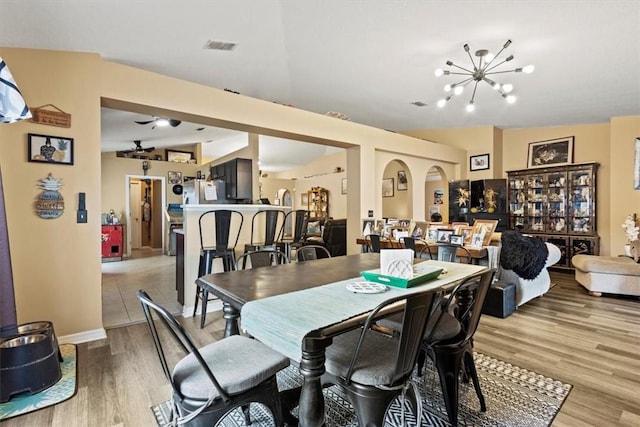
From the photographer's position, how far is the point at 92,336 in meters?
2.95

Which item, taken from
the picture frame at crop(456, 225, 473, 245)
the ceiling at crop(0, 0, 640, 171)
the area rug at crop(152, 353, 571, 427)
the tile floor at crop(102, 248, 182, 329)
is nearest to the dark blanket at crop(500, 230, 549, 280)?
the picture frame at crop(456, 225, 473, 245)

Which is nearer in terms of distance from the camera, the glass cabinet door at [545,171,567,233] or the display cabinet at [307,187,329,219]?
the glass cabinet door at [545,171,567,233]

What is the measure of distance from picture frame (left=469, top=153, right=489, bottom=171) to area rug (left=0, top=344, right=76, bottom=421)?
22.9 ft

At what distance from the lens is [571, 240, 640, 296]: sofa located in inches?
164

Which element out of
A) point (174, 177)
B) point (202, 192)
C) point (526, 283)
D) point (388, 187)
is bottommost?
point (526, 283)

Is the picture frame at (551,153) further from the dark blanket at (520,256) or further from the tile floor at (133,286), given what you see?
the tile floor at (133,286)

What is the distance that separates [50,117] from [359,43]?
9.84ft

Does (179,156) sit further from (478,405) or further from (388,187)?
(478,405)

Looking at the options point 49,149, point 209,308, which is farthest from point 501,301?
point 49,149

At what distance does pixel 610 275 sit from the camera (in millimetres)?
4289

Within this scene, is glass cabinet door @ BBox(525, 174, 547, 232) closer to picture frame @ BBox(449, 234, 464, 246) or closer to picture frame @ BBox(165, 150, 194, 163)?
picture frame @ BBox(449, 234, 464, 246)

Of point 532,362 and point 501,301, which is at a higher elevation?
point 501,301

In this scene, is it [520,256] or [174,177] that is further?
[174,177]

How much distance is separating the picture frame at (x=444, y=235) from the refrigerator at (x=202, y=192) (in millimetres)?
3331
